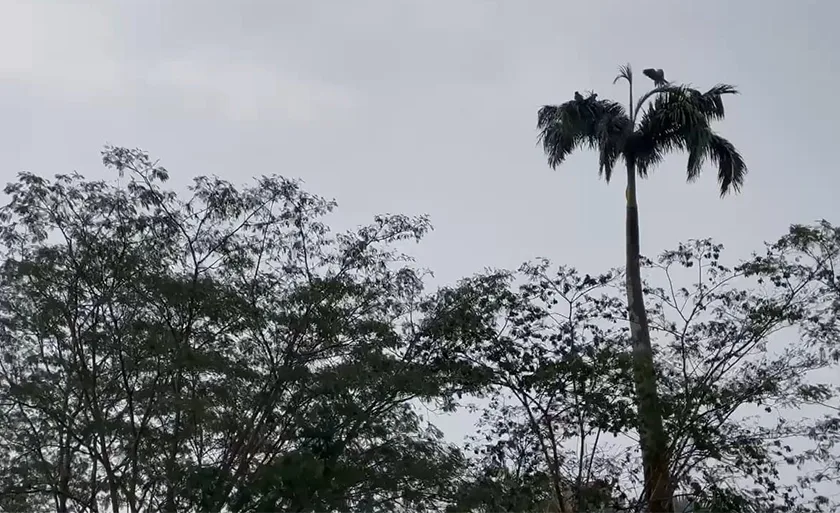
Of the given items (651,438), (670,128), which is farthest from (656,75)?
(651,438)

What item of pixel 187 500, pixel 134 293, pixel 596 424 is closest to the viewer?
pixel 187 500

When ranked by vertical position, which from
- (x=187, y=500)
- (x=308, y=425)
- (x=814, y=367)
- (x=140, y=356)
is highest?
(x=814, y=367)

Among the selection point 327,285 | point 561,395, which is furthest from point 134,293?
point 561,395

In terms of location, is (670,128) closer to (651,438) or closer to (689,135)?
(689,135)

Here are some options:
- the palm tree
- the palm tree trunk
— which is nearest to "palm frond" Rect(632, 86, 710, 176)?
the palm tree

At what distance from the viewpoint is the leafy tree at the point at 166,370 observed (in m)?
9.86

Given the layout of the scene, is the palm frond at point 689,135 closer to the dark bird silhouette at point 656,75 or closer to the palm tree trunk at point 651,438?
the dark bird silhouette at point 656,75

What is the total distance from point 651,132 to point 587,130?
0.92 m

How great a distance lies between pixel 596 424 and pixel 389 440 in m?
2.48

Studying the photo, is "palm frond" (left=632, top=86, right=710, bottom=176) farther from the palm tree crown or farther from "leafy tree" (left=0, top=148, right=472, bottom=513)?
"leafy tree" (left=0, top=148, right=472, bottom=513)

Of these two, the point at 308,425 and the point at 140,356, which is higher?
the point at 140,356

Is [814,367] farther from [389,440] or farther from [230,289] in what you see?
[230,289]

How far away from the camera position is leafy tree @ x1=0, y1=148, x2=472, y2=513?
986 centimetres

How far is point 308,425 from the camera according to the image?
9.58 m
